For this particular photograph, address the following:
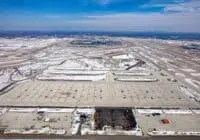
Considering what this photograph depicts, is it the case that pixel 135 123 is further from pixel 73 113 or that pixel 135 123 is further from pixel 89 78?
pixel 89 78

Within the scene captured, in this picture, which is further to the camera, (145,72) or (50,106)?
(145,72)

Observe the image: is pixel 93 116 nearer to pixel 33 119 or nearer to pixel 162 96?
pixel 33 119

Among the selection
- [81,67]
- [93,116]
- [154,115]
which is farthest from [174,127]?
[81,67]

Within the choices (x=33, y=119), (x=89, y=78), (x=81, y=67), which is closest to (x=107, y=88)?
(x=89, y=78)

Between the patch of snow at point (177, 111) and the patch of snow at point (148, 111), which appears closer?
the patch of snow at point (148, 111)

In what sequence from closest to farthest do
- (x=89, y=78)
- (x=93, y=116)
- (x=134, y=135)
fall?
(x=134, y=135) < (x=93, y=116) < (x=89, y=78)

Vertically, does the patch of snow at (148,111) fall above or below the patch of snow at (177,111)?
above

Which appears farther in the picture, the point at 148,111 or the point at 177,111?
the point at 177,111

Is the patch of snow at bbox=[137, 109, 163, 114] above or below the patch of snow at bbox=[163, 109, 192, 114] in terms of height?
above

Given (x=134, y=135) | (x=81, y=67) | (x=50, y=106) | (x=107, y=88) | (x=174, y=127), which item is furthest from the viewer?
(x=81, y=67)

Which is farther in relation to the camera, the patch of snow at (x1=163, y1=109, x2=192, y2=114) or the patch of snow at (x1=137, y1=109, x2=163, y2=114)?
the patch of snow at (x1=163, y1=109, x2=192, y2=114)
